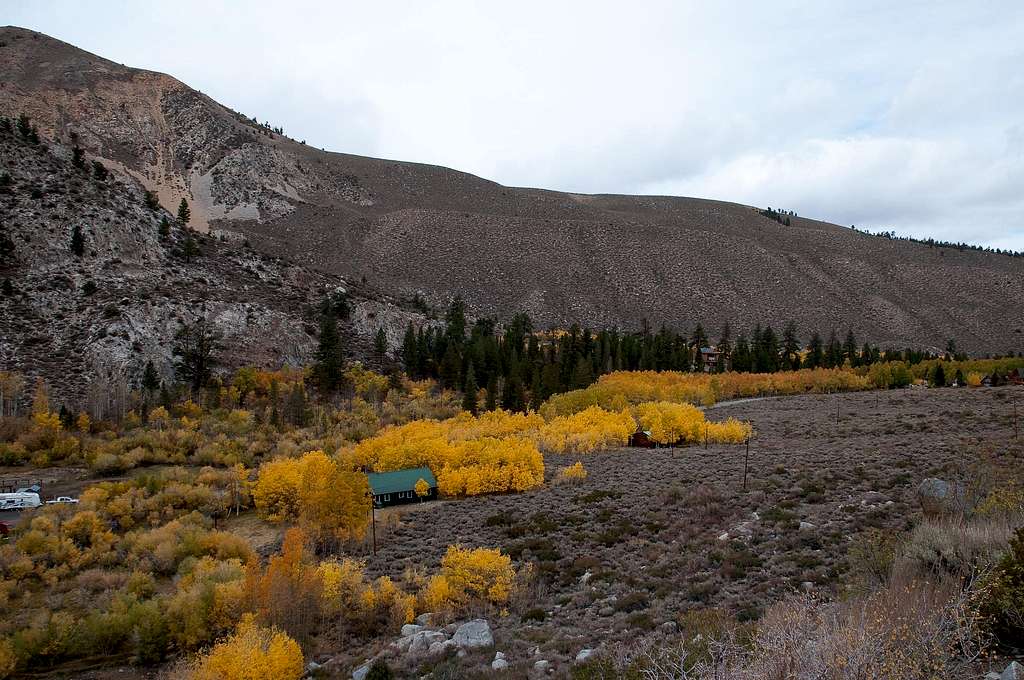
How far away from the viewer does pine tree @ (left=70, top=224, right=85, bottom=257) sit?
6475 cm

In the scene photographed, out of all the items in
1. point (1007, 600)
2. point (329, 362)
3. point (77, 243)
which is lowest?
point (1007, 600)

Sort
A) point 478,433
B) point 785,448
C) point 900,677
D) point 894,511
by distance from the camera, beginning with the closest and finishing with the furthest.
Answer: point 900,677
point 894,511
point 785,448
point 478,433

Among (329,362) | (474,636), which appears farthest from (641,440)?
(329,362)

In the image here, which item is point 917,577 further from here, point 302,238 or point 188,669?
point 302,238

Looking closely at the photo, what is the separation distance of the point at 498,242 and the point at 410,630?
11654cm

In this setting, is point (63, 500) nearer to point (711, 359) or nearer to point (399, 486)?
point (399, 486)

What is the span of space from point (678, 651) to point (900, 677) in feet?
14.8

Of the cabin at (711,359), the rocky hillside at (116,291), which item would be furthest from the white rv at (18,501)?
the cabin at (711,359)

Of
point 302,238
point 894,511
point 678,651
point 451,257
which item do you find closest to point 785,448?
point 894,511

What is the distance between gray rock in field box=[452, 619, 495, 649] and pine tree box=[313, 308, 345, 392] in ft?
157

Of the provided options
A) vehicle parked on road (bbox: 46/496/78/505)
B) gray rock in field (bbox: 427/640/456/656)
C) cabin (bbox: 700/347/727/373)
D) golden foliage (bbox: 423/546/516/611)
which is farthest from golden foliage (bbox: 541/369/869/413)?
gray rock in field (bbox: 427/640/456/656)

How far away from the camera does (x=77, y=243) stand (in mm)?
64812

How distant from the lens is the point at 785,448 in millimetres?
34094

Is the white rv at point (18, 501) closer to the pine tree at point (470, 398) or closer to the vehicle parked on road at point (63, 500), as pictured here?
the vehicle parked on road at point (63, 500)
